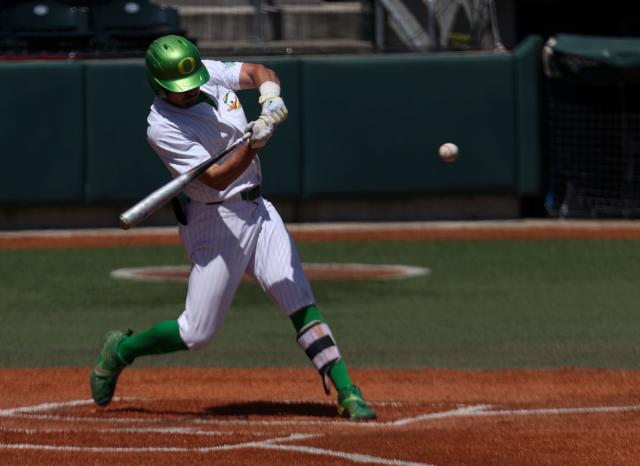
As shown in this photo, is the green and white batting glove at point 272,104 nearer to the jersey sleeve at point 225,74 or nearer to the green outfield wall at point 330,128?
the jersey sleeve at point 225,74

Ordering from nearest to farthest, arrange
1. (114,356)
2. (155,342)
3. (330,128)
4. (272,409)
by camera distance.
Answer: (155,342), (114,356), (272,409), (330,128)

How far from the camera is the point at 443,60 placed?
19.0 meters

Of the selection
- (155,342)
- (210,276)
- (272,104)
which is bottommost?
(155,342)

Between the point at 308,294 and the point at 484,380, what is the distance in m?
2.01

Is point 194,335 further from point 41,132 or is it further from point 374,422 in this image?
point 41,132

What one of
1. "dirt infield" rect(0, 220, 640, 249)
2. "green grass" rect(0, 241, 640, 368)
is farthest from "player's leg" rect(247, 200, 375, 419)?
"dirt infield" rect(0, 220, 640, 249)

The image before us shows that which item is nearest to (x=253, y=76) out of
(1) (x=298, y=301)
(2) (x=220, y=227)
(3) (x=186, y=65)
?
(3) (x=186, y=65)

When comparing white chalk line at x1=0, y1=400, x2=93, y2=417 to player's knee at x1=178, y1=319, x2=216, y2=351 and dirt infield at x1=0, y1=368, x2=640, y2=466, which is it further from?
player's knee at x1=178, y1=319, x2=216, y2=351

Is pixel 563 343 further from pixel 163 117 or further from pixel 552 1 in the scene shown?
pixel 552 1

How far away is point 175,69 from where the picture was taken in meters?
6.81

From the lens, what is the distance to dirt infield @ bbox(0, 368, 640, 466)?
5977 millimetres

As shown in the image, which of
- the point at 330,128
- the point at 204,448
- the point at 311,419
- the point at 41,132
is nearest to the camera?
the point at 204,448

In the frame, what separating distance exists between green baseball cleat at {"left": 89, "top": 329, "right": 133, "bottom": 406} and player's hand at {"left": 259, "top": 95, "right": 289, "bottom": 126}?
1407 millimetres

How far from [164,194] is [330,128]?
40.6ft
